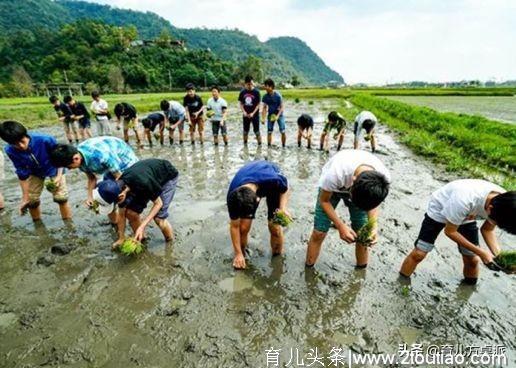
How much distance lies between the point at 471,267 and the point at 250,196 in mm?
2465

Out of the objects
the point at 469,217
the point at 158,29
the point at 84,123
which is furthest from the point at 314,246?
the point at 158,29

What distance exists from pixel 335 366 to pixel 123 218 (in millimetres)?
2849

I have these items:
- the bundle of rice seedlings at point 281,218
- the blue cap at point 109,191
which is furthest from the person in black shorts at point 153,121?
the bundle of rice seedlings at point 281,218

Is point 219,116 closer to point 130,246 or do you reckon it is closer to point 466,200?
point 130,246

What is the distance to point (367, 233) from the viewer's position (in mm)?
3172

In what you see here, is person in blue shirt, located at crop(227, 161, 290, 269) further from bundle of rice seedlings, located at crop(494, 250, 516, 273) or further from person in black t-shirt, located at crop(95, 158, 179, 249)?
bundle of rice seedlings, located at crop(494, 250, 516, 273)

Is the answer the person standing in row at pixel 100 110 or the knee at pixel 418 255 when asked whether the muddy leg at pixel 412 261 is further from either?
the person standing in row at pixel 100 110

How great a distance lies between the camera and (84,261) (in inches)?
156

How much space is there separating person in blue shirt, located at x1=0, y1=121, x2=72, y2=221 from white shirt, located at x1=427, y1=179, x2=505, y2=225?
4.76 metres

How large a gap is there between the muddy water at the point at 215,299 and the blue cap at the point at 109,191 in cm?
93

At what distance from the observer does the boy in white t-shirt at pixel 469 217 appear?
2.40 metres

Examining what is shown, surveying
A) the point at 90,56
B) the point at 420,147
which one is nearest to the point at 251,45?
the point at 90,56

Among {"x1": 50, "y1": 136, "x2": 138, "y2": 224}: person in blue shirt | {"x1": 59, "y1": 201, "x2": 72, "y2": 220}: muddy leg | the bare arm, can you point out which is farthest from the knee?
{"x1": 59, "y1": 201, "x2": 72, "y2": 220}: muddy leg

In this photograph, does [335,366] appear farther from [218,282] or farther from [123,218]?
[123,218]
